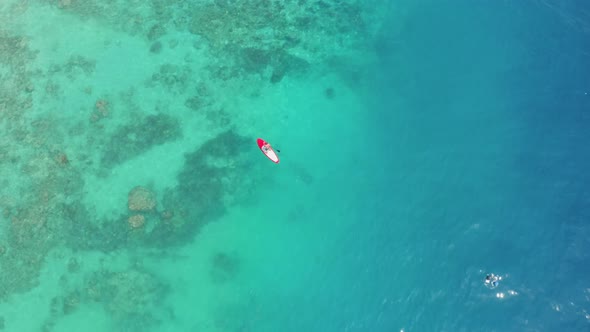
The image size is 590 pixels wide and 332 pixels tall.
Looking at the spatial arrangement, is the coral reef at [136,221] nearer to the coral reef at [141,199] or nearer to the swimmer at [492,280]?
the coral reef at [141,199]

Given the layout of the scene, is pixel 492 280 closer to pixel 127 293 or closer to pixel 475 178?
pixel 475 178

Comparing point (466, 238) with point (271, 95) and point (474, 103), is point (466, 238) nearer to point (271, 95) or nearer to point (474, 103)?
point (474, 103)

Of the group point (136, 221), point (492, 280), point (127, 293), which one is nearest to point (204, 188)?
point (136, 221)

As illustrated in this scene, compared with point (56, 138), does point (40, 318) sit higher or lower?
lower

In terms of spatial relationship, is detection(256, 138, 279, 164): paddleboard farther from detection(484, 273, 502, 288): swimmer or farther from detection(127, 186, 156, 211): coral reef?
detection(484, 273, 502, 288): swimmer

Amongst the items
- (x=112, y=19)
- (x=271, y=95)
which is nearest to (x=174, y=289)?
(x=271, y=95)

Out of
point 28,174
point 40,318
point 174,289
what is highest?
point 28,174

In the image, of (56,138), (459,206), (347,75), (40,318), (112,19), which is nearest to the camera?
(40,318)

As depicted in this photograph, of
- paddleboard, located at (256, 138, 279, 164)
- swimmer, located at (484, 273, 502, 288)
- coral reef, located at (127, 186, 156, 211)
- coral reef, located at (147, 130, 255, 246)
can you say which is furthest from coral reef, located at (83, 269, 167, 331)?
swimmer, located at (484, 273, 502, 288)

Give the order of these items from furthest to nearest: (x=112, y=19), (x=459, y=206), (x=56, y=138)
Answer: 1. (x=112, y=19)
2. (x=56, y=138)
3. (x=459, y=206)

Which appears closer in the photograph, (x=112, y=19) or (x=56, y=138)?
(x=56, y=138)
